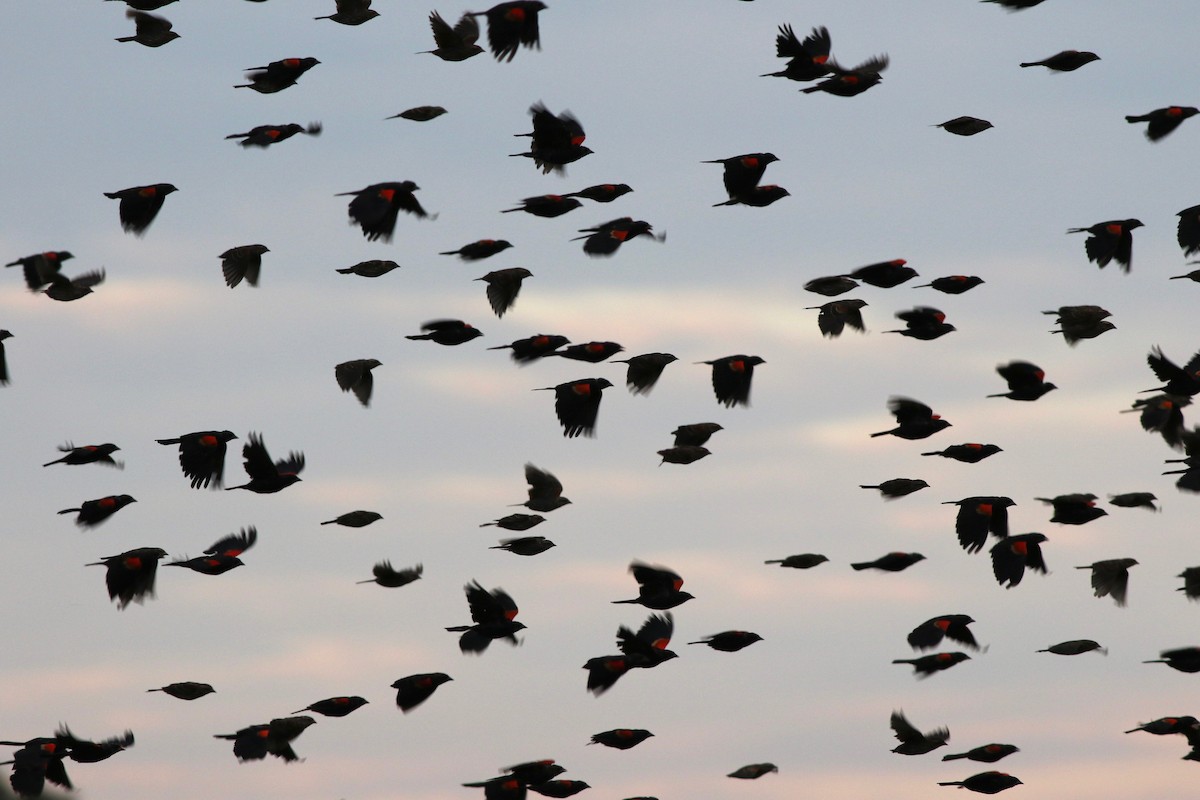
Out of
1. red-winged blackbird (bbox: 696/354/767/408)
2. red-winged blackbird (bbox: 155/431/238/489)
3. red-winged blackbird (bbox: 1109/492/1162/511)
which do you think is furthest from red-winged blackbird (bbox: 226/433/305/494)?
red-winged blackbird (bbox: 1109/492/1162/511)

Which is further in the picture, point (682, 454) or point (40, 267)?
point (682, 454)

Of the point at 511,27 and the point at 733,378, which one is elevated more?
the point at 511,27

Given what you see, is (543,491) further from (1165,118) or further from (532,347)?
(1165,118)

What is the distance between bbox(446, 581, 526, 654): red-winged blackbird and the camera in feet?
136

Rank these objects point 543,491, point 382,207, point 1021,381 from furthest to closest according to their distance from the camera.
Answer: point 543,491, point 1021,381, point 382,207

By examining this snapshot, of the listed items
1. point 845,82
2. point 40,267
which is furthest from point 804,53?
point 40,267

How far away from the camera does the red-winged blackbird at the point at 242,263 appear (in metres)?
44.8

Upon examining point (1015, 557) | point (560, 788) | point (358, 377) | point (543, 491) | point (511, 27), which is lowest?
point (560, 788)

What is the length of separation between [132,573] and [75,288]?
6.01 meters

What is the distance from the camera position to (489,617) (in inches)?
1644

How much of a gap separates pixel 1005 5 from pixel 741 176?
21.6ft

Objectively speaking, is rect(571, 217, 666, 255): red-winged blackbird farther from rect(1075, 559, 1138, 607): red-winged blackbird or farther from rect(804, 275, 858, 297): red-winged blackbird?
rect(1075, 559, 1138, 607): red-winged blackbird

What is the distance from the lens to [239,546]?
43.0 m

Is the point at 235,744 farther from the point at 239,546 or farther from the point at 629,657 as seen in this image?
the point at 629,657
